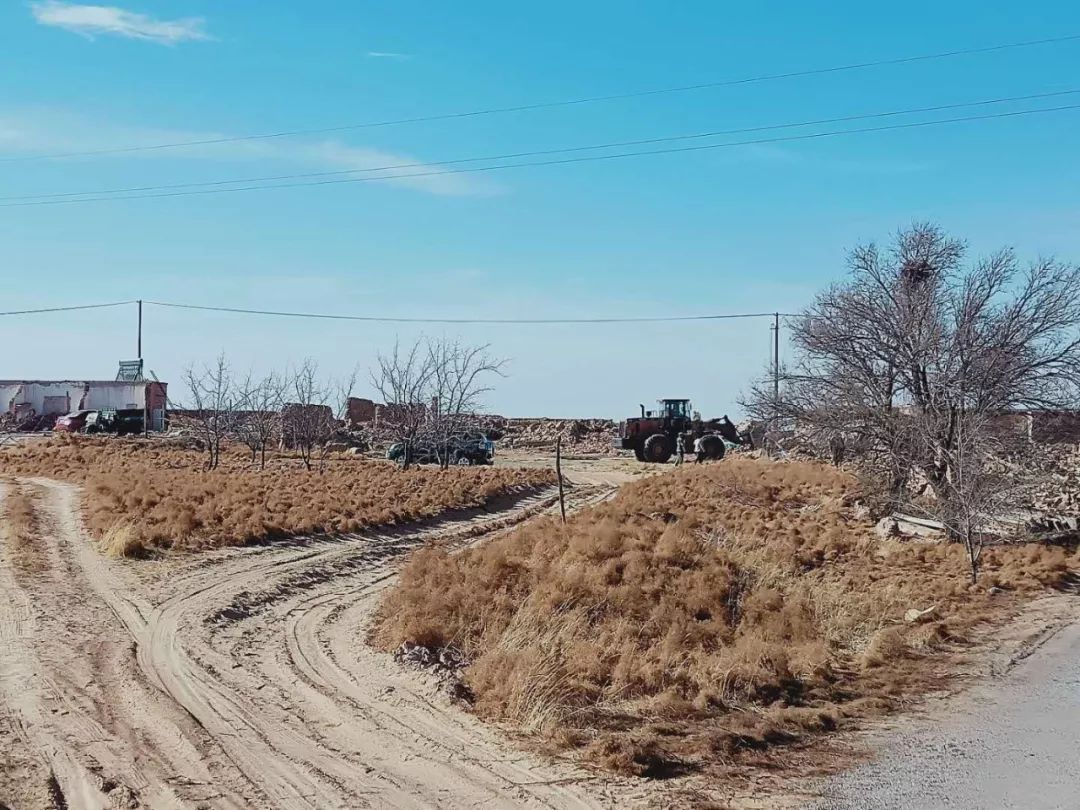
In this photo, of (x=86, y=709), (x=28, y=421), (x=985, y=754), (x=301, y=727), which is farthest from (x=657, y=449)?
(x=28, y=421)

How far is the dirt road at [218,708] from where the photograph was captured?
7488 mm

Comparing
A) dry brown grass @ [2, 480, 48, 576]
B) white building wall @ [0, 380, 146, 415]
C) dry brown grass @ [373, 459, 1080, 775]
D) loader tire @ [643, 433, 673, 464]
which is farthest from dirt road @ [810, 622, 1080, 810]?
white building wall @ [0, 380, 146, 415]

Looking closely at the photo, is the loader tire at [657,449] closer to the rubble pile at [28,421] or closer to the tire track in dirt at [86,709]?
the tire track in dirt at [86,709]

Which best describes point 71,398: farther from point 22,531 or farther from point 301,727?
point 301,727

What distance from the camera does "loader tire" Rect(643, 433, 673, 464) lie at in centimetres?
4484

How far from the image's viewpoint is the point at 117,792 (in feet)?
23.8

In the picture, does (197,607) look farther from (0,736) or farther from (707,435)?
(707,435)

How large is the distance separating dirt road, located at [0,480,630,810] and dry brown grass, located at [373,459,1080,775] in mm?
820

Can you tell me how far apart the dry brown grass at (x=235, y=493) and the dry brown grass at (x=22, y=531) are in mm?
1117

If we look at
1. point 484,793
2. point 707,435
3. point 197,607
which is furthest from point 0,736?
point 707,435

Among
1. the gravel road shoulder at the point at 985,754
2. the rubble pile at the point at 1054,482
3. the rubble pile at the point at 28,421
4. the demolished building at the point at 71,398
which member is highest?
the demolished building at the point at 71,398

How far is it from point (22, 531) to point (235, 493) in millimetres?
6862

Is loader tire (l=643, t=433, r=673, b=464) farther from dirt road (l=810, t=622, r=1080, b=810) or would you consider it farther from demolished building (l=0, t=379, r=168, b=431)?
dirt road (l=810, t=622, r=1080, b=810)

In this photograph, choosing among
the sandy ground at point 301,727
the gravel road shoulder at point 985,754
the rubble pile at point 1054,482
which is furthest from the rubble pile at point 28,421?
the gravel road shoulder at point 985,754
